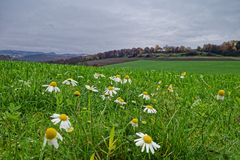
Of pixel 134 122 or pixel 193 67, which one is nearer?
pixel 134 122

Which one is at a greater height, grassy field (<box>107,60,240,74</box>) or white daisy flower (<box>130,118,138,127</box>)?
white daisy flower (<box>130,118,138,127</box>)

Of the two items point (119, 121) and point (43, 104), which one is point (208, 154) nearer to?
point (119, 121)

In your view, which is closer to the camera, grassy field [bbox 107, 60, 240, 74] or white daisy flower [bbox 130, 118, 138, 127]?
white daisy flower [bbox 130, 118, 138, 127]

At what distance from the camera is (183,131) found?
8.29ft

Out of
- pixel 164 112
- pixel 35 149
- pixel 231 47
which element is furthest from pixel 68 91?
pixel 231 47

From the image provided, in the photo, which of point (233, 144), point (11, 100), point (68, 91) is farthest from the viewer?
point (68, 91)

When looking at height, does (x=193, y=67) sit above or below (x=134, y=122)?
below

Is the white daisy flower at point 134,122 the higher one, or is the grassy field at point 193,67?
the white daisy flower at point 134,122

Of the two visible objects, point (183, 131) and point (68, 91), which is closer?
point (183, 131)

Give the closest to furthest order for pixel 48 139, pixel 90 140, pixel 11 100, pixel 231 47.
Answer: pixel 48 139 < pixel 90 140 < pixel 11 100 < pixel 231 47

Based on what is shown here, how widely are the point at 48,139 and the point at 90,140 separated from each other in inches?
26.0

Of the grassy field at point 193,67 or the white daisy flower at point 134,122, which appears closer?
the white daisy flower at point 134,122

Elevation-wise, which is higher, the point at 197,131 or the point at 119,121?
the point at 119,121

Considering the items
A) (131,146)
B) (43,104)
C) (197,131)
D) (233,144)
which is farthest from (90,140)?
(43,104)
